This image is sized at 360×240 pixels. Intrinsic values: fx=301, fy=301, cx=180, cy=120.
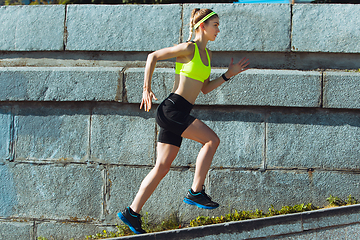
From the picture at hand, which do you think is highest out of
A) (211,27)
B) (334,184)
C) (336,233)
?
(211,27)

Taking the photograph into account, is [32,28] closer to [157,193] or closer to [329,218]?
[157,193]

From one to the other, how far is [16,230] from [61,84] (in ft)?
7.29

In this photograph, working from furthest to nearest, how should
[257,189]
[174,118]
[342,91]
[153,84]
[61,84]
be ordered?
1. [61,84]
2. [153,84]
3. [257,189]
4. [342,91]
5. [174,118]

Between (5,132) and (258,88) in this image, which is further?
(5,132)

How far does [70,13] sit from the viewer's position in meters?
4.41

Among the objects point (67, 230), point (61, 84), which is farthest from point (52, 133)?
point (67, 230)

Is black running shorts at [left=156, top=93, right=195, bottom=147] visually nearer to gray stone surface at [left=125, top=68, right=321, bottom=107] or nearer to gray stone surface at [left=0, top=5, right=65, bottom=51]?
gray stone surface at [left=125, top=68, right=321, bottom=107]

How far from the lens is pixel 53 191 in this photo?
431 cm

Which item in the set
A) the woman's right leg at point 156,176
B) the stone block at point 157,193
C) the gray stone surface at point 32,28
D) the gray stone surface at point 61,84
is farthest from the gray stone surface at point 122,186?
the gray stone surface at point 32,28

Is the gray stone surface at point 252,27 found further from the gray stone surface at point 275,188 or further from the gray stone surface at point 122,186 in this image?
the gray stone surface at point 122,186

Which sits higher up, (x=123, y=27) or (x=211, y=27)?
(x=123, y=27)

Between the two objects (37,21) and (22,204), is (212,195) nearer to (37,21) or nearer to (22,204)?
(22,204)

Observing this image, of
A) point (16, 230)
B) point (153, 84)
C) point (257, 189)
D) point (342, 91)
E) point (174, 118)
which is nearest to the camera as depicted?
point (174, 118)

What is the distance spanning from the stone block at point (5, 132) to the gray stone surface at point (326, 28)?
421 cm
